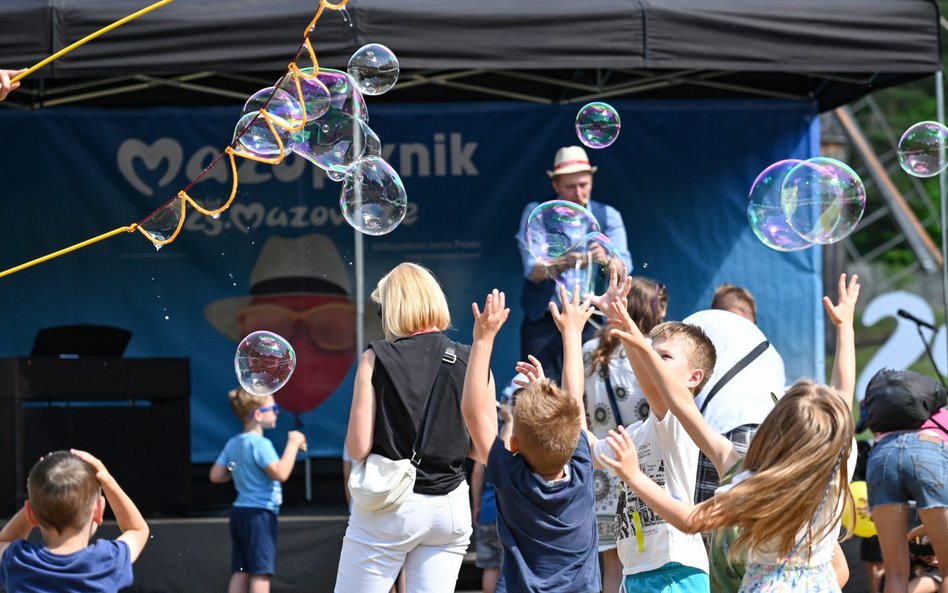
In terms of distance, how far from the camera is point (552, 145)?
8.43 m

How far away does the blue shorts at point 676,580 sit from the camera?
3.55 meters

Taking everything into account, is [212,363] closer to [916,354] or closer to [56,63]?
[56,63]

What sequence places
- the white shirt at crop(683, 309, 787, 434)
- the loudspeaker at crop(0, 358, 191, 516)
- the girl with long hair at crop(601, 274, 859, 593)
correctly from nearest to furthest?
the girl with long hair at crop(601, 274, 859, 593), the white shirt at crop(683, 309, 787, 434), the loudspeaker at crop(0, 358, 191, 516)

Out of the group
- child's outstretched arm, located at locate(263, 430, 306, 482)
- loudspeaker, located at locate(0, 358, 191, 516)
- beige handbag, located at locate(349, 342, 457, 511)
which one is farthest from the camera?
loudspeaker, located at locate(0, 358, 191, 516)

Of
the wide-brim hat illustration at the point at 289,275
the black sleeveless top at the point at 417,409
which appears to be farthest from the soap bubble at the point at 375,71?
the wide-brim hat illustration at the point at 289,275

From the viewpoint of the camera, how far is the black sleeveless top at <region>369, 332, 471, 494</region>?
4.11 metres

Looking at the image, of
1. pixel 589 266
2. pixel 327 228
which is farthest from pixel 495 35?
pixel 327 228

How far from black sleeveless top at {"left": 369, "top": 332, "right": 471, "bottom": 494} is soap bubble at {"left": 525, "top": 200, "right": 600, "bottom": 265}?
136 centimetres

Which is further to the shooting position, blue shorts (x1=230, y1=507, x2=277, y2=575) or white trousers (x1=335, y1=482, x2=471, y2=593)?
blue shorts (x1=230, y1=507, x2=277, y2=575)

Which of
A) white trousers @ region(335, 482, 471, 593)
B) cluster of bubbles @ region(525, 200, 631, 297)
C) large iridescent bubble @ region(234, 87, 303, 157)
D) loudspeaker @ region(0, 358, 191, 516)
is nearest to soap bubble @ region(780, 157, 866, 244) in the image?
cluster of bubbles @ region(525, 200, 631, 297)

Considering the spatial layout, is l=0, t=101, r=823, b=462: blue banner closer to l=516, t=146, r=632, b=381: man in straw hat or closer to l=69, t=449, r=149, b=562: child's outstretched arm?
l=516, t=146, r=632, b=381: man in straw hat

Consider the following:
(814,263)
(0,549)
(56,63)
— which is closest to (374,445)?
(0,549)

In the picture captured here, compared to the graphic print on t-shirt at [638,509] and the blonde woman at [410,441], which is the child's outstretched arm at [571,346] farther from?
the blonde woman at [410,441]

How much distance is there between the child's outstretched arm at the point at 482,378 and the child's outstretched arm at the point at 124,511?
106 cm
